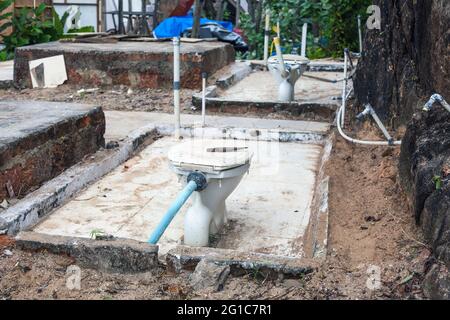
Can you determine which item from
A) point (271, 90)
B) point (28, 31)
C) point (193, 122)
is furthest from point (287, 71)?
point (28, 31)

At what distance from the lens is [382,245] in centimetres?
336

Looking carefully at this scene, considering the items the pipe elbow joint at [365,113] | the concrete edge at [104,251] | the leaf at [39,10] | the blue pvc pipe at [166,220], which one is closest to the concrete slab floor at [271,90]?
the pipe elbow joint at [365,113]

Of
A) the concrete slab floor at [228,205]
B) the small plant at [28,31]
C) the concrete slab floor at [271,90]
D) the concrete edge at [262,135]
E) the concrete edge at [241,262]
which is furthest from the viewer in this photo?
the small plant at [28,31]

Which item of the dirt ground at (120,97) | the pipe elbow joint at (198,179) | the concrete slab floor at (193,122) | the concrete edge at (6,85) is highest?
the pipe elbow joint at (198,179)

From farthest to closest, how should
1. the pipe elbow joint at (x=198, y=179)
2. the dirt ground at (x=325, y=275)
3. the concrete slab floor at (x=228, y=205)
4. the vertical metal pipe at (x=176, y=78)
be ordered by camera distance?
the vertical metal pipe at (x=176, y=78) < the concrete slab floor at (x=228, y=205) < the pipe elbow joint at (x=198, y=179) < the dirt ground at (x=325, y=275)

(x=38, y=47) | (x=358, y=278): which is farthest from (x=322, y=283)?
(x=38, y=47)

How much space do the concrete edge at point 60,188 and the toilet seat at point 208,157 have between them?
1.00 metres

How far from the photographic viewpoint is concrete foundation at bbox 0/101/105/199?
4.20 meters

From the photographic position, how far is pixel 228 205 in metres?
4.64

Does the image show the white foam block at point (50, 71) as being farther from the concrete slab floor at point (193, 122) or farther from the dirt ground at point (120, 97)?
the concrete slab floor at point (193, 122)

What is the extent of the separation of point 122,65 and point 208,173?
5423 millimetres

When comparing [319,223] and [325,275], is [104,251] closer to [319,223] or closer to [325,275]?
[325,275]

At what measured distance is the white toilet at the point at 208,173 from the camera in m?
3.63

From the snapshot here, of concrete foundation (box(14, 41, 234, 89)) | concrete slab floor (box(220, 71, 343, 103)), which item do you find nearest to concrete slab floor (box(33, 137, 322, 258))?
concrete slab floor (box(220, 71, 343, 103))
